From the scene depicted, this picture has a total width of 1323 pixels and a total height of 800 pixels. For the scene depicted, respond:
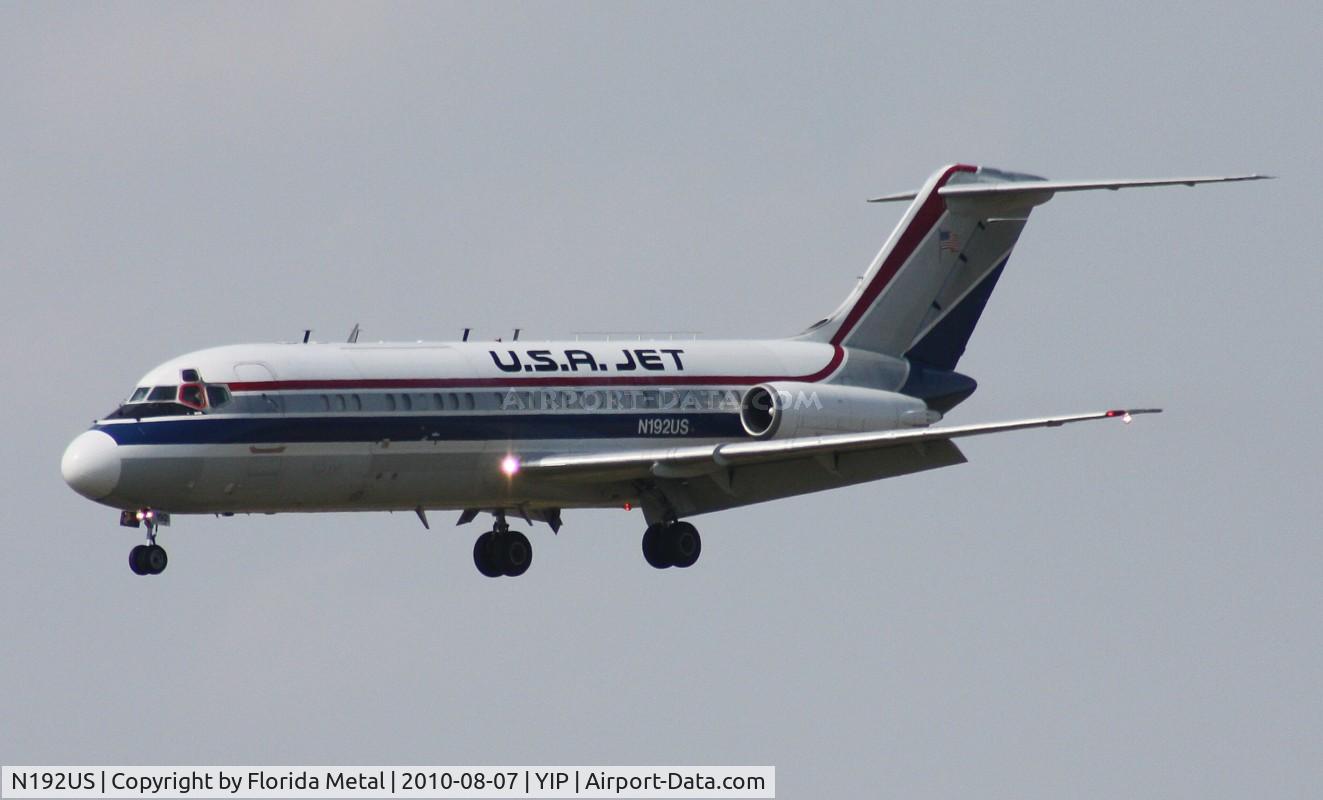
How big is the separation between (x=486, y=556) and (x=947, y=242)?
10.8 meters

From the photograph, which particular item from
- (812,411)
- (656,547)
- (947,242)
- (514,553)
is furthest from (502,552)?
(947,242)

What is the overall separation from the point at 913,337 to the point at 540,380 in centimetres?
865

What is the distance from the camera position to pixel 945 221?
5606 centimetres

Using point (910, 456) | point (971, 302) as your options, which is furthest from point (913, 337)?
point (910, 456)

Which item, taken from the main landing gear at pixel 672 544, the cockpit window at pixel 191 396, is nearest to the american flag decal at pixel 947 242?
the main landing gear at pixel 672 544

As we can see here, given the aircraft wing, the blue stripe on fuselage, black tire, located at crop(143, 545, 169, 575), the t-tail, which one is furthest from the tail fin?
black tire, located at crop(143, 545, 169, 575)

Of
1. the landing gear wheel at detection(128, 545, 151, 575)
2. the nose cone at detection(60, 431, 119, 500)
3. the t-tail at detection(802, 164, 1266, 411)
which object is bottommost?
the landing gear wheel at detection(128, 545, 151, 575)

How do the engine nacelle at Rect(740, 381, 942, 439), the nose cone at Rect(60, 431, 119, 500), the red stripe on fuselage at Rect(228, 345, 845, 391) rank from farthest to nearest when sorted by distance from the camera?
the engine nacelle at Rect(740, 381, 942, 439), the red stripe on fuselage at Rect(228, 345, 845, 391), the nose cone at Rect(60, 431, 119, 500)

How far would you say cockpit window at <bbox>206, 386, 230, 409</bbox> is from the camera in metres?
47.0

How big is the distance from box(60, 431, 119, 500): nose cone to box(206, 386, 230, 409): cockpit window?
180cm

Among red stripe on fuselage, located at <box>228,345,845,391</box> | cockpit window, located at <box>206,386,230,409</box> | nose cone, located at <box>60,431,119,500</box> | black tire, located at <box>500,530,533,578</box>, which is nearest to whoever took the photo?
nose cone, located at <box>60,431,119,500</box>

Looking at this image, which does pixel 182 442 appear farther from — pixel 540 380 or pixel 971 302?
pixel 971 302

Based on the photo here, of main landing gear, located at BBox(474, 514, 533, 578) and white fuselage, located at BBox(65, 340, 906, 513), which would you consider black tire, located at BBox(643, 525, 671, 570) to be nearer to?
white fuselage, located at BBox(65, 340, 906, 513)

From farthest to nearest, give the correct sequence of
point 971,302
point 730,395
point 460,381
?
point 971,302, point 730,395, point 460,381
